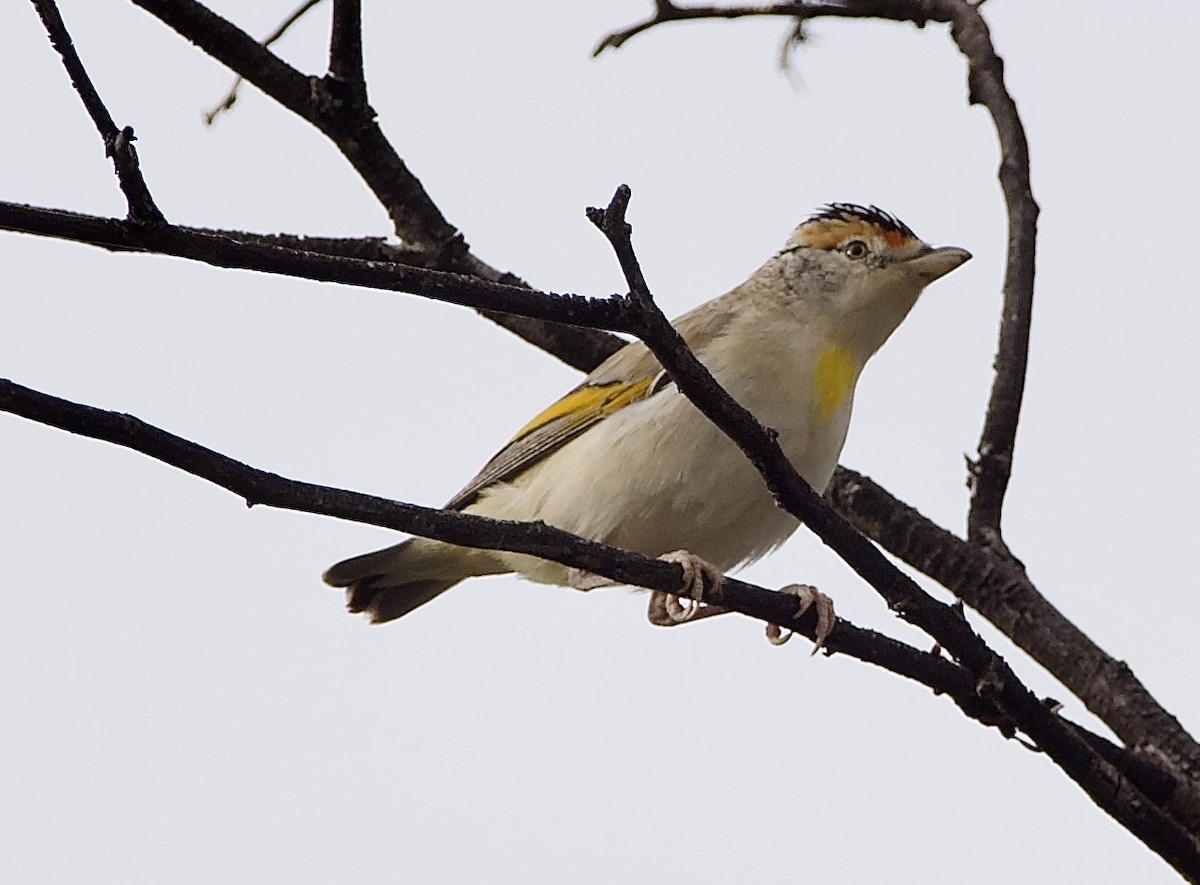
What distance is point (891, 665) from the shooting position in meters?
3.58

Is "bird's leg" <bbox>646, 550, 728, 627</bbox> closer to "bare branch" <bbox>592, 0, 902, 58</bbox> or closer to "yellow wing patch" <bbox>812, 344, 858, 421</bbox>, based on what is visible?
"yellow wing patch" <bbox>812, 344, 858, 421</bbox>

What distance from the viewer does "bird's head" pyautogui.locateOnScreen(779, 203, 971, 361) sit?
5.41m

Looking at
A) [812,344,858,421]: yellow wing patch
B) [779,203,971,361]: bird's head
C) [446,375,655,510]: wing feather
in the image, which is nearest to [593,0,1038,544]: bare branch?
[779,203,971,361]: bird's head

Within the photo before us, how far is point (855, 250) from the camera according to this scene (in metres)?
5.73

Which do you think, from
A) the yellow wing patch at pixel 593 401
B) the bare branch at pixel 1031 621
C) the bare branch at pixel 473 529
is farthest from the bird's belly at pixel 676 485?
the bare branch at pixel 473 529

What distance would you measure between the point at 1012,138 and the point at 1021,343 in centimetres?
81

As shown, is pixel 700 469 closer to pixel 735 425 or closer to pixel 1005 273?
pixel 1005 273

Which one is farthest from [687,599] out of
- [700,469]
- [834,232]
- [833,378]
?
[834,232]

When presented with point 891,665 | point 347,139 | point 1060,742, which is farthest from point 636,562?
point 347,139

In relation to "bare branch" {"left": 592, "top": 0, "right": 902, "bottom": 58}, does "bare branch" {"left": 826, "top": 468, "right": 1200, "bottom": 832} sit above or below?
below

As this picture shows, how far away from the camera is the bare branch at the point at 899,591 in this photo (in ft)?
9.45

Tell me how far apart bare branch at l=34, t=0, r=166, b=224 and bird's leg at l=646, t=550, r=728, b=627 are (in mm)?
1585

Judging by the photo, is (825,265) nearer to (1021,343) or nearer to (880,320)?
(880,320)

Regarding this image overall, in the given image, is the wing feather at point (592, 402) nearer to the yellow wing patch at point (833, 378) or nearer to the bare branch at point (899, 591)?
the yellow wing patch at point (833, 378)
